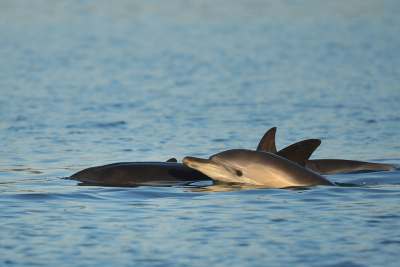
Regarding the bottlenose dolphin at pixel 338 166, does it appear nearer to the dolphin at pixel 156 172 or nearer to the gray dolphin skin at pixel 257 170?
the dolphin at pixel 156 172

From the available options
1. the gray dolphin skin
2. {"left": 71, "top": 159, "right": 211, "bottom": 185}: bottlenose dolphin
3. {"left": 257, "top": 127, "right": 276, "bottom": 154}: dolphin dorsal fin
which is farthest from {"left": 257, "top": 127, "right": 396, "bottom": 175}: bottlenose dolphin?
{"left": 71, "top": 159, "right": 211, "bottom": 185}: bottlenose dolphin

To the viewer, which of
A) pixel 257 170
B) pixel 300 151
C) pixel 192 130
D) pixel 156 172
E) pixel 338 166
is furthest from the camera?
pixel 192 130

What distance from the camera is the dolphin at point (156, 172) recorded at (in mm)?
11445

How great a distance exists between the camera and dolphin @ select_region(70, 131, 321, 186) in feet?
37.6

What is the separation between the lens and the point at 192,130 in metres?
18.1

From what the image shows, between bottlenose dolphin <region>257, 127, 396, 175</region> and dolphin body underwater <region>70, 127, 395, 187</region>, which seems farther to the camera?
bottlenose dolphin <region>257, 127, 396, 175</region>

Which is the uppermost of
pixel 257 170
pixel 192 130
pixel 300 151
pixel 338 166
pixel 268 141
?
pixel 192 130

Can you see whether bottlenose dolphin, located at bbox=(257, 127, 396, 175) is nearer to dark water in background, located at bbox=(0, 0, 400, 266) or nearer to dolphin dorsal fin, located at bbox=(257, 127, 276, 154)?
dark water in background, located at bbox=(0, 0, 400, 266)

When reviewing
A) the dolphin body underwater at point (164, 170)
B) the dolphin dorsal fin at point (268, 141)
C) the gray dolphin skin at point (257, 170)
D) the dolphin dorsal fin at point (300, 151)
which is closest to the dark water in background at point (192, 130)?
the gray dolphin skin at point (257, 170)

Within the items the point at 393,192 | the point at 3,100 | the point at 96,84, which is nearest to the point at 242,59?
the point at 96,84

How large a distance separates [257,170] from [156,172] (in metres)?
1.89

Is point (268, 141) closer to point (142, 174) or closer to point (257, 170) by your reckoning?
point (257, 170)

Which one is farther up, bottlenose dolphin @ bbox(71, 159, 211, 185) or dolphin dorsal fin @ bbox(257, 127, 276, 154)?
dolphin dorsal fin @ bbox(257, 127, 276, 154)

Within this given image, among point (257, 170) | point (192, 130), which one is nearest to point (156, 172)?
point (257, 170)
